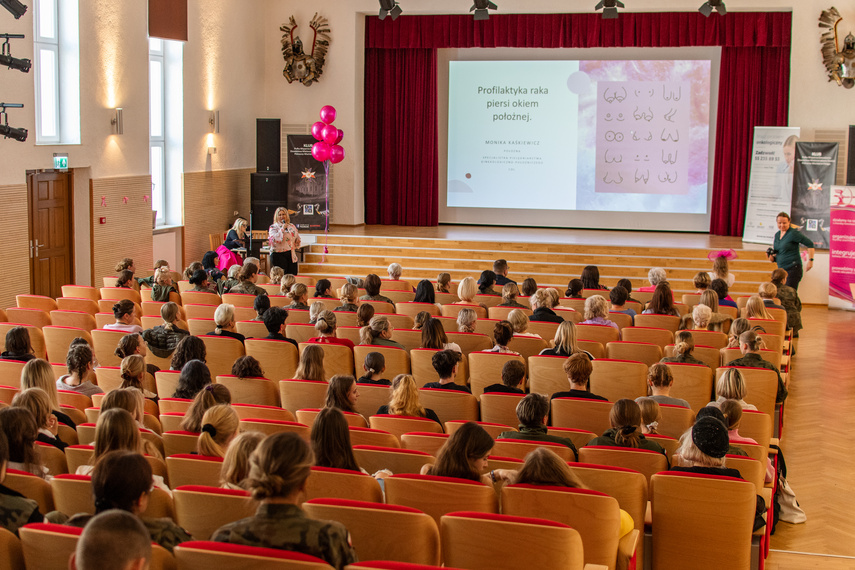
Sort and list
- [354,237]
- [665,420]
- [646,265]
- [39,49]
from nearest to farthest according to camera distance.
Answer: [665,420], [39,49], [646,265], [354,237]

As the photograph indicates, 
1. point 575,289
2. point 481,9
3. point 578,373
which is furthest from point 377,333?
point 481,9

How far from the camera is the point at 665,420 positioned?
16.4ft

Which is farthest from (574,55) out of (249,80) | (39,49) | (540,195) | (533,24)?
(39,49)

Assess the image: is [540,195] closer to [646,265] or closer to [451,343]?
[646,265]

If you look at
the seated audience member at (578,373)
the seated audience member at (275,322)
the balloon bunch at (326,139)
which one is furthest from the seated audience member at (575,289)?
the balloon bunch at (326,139)

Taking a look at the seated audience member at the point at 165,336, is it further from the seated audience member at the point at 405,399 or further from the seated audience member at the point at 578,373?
the seated audience member at the point at 578,373

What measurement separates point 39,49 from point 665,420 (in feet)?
29.9

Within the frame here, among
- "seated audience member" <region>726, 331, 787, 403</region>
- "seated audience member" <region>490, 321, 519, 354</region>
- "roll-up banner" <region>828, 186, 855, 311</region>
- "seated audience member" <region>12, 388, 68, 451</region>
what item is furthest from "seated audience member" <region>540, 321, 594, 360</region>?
"roll-up banner" <region>828, 186, 855, 311</region>

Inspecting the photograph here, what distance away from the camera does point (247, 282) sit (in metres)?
9.05

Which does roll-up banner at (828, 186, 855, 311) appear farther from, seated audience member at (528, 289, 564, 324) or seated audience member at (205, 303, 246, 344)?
seated audience member at (205, 303, 246, 344)

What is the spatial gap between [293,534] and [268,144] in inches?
503

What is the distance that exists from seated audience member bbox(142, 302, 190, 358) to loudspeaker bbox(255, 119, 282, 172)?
866 cm

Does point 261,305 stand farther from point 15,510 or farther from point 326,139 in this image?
point 326,139

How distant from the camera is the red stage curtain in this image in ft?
47.3
